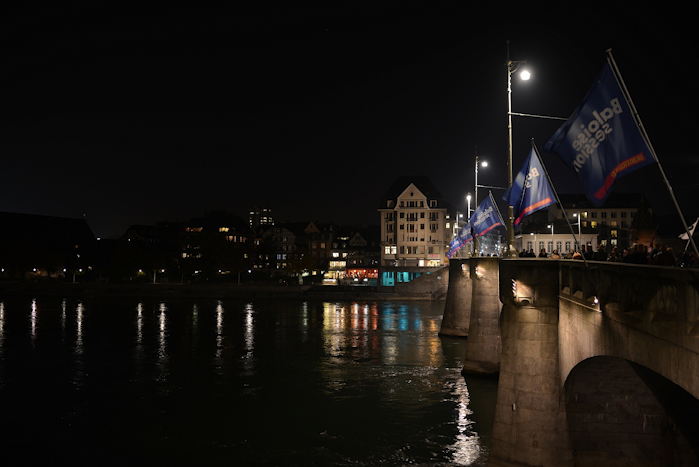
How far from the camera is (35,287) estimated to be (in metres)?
127

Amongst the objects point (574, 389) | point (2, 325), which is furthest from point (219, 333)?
point (574, 389)

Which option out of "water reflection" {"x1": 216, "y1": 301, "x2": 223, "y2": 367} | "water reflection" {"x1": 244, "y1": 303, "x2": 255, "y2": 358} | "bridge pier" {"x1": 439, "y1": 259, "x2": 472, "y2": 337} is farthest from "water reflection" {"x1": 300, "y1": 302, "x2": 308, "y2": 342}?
"bridge pier" {"x1": 439, "y1": 259, "x2": 472, "y2": 337}

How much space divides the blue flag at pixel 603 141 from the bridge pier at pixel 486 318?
23.9 metres

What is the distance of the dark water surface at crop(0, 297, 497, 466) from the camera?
82.2ft

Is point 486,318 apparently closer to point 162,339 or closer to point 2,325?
point 162,339

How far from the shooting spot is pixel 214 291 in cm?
11450

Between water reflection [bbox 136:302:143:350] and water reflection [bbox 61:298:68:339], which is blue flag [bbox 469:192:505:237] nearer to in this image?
water reflection [bbox 136:302:143:350]

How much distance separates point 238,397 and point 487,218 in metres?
16.6

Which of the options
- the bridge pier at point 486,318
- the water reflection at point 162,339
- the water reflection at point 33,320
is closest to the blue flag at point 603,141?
the bridge pier at point 486,318

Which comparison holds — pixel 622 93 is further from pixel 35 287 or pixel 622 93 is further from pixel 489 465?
pixel 35 287

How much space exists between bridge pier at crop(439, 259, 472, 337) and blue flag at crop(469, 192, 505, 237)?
608 inches

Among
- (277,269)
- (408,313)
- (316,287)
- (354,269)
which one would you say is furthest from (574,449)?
(277,269)

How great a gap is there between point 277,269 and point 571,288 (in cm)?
15954

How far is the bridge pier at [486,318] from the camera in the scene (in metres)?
38.1
